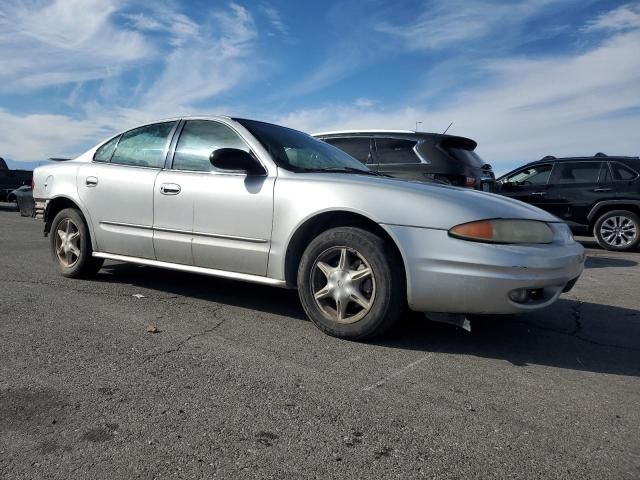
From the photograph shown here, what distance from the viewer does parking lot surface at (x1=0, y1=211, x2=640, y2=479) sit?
2051 mm

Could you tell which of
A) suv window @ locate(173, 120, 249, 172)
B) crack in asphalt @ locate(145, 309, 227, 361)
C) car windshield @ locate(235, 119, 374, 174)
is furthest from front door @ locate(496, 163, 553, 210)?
crack in asphalt @ locate(145, 309, 227, 361)

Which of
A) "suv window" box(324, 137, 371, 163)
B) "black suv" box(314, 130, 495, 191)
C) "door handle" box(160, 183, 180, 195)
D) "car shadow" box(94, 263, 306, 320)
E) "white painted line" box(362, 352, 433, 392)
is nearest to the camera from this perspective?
"white painted line" box(362, 352, 433, 392)

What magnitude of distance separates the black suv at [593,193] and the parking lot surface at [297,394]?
5.98 metres

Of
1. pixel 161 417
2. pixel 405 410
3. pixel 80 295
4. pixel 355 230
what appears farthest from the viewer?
pixel 80 295

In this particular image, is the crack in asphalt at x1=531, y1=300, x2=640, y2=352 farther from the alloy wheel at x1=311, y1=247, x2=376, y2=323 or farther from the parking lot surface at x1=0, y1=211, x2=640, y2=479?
the alloy wheel at x1=311, y1=247, x2=376, y2=323

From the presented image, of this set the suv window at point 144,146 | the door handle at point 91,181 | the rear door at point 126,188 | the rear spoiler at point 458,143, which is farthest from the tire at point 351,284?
the rear spoiler at point 458,143

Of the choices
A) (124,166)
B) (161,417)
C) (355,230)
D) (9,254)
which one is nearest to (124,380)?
(161,417)

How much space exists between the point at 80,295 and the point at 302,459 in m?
3.19

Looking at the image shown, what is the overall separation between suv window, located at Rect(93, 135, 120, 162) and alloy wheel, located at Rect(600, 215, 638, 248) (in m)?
8.35

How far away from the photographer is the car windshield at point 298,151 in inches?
163

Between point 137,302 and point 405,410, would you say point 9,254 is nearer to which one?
point 137,302

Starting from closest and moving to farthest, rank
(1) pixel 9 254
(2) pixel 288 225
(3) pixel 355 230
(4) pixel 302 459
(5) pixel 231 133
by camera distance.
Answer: (4) pixel 302 459 → (3) pixel 355 230 → (2) pixel 288 225 → (5) pixel 231 133 → (1) pixel 9 254

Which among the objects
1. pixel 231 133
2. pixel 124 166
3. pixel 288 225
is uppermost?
pixel 231 133

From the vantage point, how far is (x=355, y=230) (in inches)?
137
